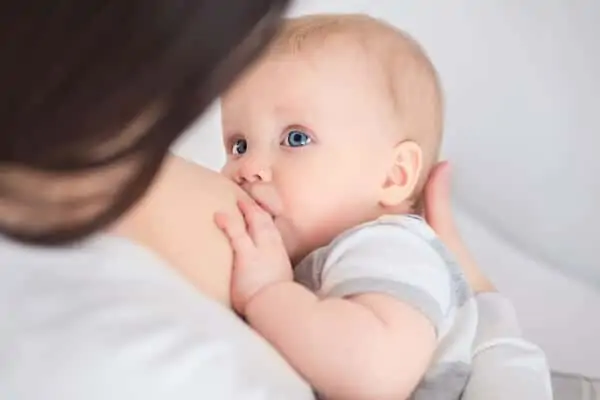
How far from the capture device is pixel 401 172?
0.91m

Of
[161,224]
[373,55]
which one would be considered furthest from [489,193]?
[161,224]

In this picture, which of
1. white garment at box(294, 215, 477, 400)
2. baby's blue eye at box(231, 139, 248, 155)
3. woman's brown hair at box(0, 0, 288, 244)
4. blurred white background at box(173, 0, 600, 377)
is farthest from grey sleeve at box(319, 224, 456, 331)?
blurred white background at box(173, 0, 600, 377)

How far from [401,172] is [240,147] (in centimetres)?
13

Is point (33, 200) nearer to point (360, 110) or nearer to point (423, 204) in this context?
point (360, 110)

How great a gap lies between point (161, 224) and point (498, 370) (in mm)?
301

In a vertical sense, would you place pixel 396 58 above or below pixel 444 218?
above

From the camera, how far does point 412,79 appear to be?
91 centimetres

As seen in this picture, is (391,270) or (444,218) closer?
(391,270)

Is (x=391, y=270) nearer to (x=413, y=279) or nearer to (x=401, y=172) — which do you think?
(x=413, y=279)

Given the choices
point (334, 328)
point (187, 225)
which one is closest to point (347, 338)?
point (334, 328)

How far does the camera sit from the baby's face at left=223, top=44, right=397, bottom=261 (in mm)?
857

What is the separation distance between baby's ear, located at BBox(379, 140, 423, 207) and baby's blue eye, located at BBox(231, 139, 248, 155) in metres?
0.11

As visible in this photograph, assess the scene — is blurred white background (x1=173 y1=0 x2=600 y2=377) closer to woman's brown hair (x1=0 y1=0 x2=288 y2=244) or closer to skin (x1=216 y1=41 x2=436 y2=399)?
skin (x1=216 y1=41 x2=436 y2=399)

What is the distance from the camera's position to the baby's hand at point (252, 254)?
0.72 m
